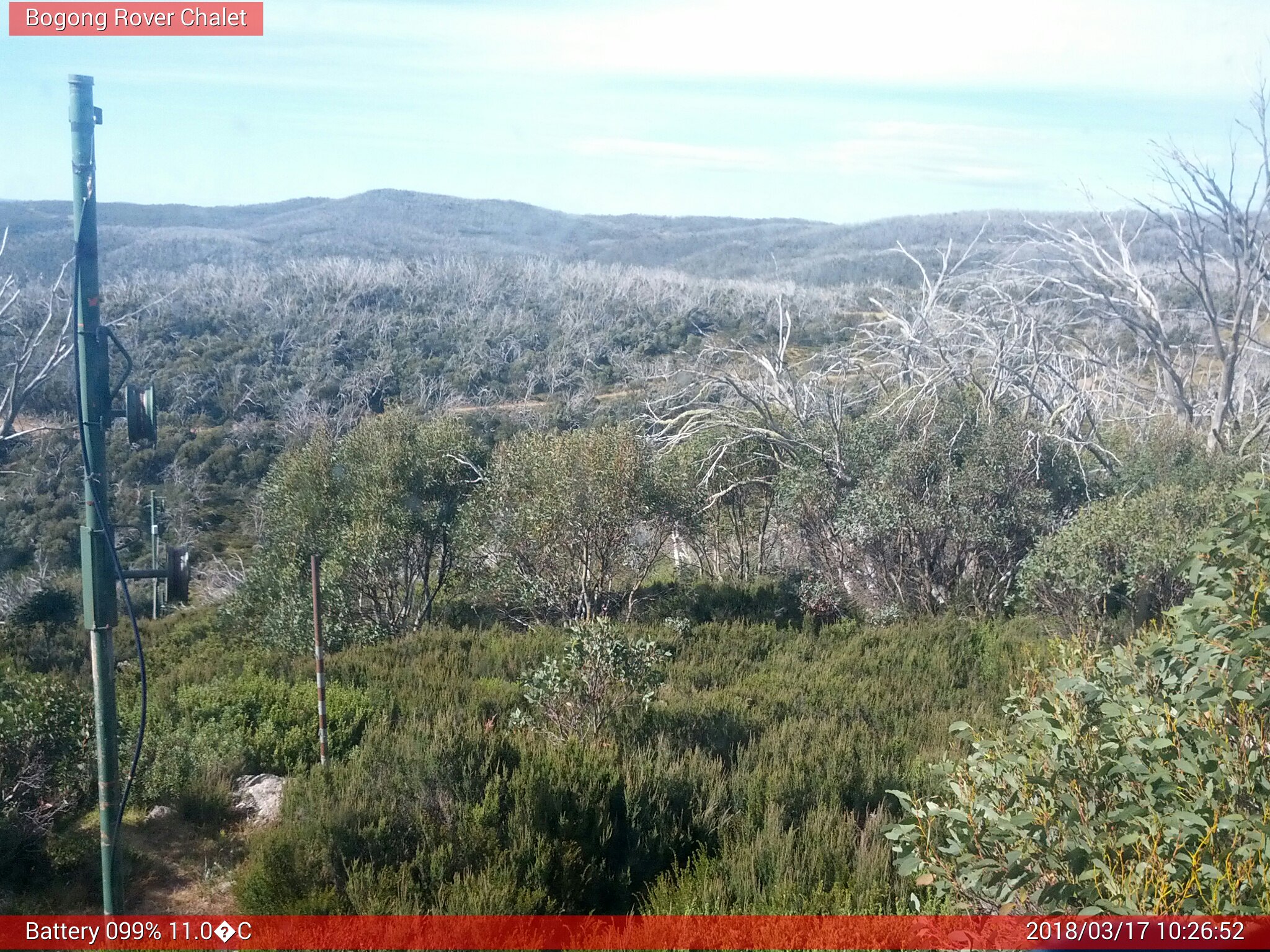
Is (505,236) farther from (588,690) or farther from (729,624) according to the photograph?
(588,690)

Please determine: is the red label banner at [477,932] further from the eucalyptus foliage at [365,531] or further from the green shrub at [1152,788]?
the eucalyptus foliage at [365,531]

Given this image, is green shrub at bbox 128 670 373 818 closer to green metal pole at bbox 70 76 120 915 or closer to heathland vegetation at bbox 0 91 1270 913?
heathland vegetation at bbox 0 91 1270 913

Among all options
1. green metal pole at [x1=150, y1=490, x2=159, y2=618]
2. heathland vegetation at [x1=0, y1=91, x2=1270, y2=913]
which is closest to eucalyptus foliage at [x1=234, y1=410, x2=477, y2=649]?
heathland vegetation at [x1=0, y1=91, x2=1270, y2=913]

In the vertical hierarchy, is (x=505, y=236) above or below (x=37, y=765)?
above

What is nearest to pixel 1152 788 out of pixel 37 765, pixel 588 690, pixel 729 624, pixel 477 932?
pixel 477 932

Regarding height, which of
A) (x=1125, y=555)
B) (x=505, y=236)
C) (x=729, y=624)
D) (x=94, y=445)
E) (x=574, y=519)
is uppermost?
(x=505, y=236)

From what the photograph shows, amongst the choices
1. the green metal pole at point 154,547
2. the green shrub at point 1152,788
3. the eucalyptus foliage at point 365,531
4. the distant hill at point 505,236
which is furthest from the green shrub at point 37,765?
the distant hill at point 505,236
